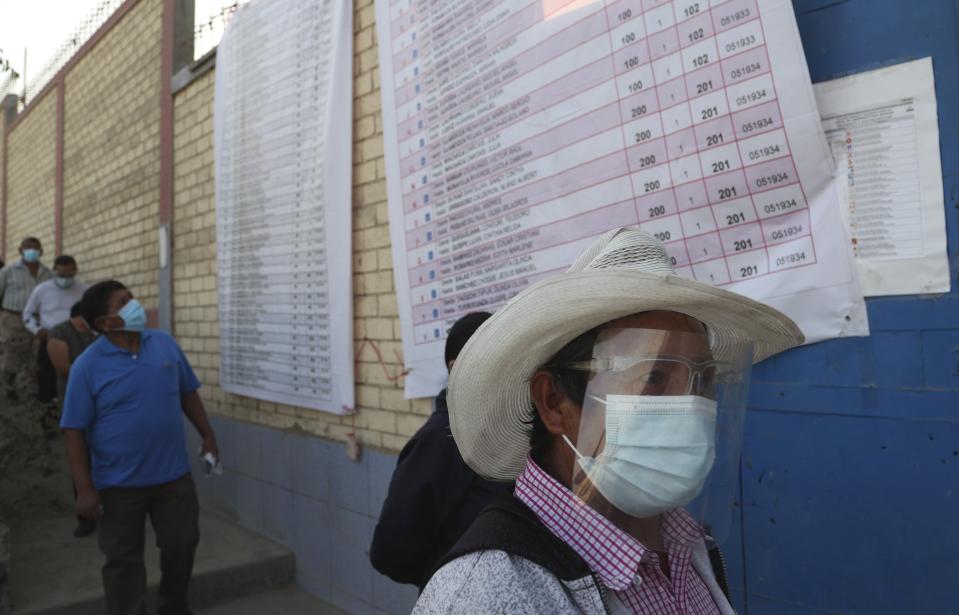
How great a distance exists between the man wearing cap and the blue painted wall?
93 centimetres

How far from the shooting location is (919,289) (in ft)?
6.69

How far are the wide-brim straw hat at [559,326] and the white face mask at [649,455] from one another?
15 centimetres

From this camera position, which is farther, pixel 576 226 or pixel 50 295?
pixel 50 295

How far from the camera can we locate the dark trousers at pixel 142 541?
3.63 meters

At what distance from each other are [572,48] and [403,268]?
146cm

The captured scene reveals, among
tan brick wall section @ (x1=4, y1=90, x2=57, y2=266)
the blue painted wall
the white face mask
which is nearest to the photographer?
the white face mask

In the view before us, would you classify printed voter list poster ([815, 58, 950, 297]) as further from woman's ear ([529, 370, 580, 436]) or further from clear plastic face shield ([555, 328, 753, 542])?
woman's ear ([529, 370, 580, 436])

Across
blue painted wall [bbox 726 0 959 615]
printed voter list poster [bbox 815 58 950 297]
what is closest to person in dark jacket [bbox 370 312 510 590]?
blue painted wall [bbox 726 0 959 615]

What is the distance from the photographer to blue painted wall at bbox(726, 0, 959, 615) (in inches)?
78.5

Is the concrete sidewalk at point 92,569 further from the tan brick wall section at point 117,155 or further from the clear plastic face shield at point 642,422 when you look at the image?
the clear plastic face shield at point 642,422

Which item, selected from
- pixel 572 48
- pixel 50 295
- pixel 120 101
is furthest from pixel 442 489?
pixel 120 101

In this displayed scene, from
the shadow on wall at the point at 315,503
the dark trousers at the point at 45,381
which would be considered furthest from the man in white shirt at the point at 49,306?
the shadow on wall at the point at 315,503

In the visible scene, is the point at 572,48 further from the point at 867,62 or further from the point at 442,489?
the point at 442,489

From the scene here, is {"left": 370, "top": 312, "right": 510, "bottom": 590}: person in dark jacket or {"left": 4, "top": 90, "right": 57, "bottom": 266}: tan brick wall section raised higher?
{"left": 4, "top": 90, "right": 57, "bottom": 266}: tan brick wall section
